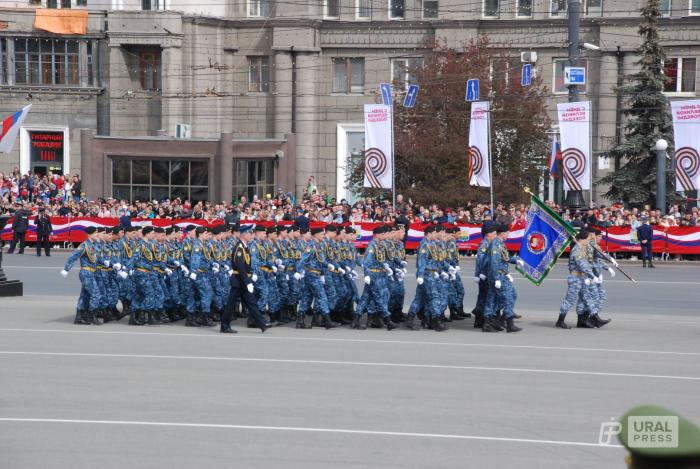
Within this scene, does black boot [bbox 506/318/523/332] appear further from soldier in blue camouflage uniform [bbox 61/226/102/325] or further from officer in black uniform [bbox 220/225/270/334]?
soldier in blue camouflage uniform [bbox 61/226/102/325]

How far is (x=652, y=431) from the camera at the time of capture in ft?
9.32

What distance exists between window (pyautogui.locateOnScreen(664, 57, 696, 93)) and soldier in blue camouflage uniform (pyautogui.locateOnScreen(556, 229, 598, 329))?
2917cm

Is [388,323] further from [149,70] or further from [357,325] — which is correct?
[149,70]

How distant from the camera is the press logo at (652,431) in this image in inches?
106

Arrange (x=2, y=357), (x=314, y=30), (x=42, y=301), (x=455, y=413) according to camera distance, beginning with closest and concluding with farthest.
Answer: (x=455, y=413)
(x=2, y=357)
(x=42, y=301)
(x=314, y=30)

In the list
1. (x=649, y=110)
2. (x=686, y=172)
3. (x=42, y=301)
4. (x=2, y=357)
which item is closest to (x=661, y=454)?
(x=2, y=357)

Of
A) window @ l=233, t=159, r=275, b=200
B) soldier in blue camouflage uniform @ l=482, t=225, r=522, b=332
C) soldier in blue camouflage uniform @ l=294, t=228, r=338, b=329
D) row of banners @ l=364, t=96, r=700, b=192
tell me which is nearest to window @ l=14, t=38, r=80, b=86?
window @ l=233, t=159, r=275, b=200

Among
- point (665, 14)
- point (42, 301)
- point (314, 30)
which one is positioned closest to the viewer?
point (42, 301)

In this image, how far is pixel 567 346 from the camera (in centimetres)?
1528

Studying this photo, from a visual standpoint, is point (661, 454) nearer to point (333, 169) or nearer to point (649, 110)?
point (649, 110)

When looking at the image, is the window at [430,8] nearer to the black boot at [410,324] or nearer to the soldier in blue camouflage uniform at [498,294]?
the soldier in blue camouflage uniform at [498,294]

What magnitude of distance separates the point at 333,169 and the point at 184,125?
6.80m

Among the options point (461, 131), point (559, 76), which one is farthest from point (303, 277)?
point (559, 76)

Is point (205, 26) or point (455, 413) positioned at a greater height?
point (205, 26)
